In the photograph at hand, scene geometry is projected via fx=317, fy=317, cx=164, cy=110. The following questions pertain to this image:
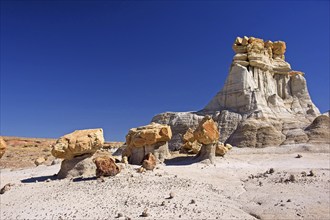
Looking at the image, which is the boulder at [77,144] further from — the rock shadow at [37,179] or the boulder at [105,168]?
the rock shadow at [37,179]

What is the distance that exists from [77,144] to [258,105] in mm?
23944

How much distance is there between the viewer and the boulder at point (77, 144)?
1697 cm

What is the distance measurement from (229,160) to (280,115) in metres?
15.5

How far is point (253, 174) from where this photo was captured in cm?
1792

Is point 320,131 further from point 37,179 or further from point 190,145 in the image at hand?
point 37,179

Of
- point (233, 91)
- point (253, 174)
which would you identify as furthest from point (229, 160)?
point (233, 91)

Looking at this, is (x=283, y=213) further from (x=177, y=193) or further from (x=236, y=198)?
(x=177, y=193)

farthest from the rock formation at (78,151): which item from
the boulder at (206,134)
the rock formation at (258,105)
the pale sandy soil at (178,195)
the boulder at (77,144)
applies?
the rock formation at (258,105)

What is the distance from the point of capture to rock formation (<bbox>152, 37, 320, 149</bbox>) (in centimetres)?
3120

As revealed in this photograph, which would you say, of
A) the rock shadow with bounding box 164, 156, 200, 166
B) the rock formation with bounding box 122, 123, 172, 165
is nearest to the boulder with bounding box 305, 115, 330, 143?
the rock shadow with bounding box 164, 156, 200, 166

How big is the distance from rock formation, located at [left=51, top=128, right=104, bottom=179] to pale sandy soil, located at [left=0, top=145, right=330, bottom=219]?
1.15 metres

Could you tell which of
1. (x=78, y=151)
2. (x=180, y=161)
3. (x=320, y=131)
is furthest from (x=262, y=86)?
(x=78, y=151)

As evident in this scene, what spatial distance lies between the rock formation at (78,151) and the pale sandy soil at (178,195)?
3.77 feet

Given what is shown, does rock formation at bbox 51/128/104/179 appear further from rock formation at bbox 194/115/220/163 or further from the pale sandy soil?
rock formation at bbox 194/115/220/163
